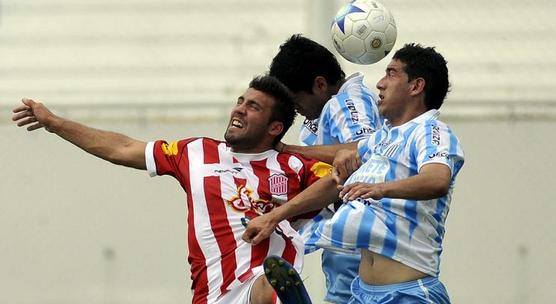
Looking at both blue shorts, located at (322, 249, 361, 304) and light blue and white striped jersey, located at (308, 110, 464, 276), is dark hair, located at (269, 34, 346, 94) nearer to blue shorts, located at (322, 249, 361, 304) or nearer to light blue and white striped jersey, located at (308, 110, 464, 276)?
blue shorts, located at (322, 249, 361, 304)

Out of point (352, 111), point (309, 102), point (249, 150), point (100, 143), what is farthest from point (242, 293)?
point (309, 102)

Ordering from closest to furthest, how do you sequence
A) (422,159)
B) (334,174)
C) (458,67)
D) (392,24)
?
(422,159) → (334,174) → (392,24) → (458,67)

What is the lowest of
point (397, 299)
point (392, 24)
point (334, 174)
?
point (397, 299)

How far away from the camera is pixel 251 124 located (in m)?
5.14

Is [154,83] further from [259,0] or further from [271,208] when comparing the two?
[271,208]

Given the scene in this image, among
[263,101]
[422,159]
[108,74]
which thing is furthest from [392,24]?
[108,74]

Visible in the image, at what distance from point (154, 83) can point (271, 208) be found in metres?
3.28

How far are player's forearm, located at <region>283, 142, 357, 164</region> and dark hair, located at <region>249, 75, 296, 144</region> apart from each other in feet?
0.30

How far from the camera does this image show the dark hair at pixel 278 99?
5219 mm

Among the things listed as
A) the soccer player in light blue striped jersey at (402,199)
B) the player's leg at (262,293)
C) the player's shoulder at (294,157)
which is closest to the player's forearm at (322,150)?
the player's shoulder at (294,157)

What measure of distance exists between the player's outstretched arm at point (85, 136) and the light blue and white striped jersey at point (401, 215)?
3.03 feet

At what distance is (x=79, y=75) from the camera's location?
8.21 metres

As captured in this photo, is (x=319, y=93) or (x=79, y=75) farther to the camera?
(x=79, y=75)

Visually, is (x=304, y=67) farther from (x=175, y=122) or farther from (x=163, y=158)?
(x=175, y=122)
